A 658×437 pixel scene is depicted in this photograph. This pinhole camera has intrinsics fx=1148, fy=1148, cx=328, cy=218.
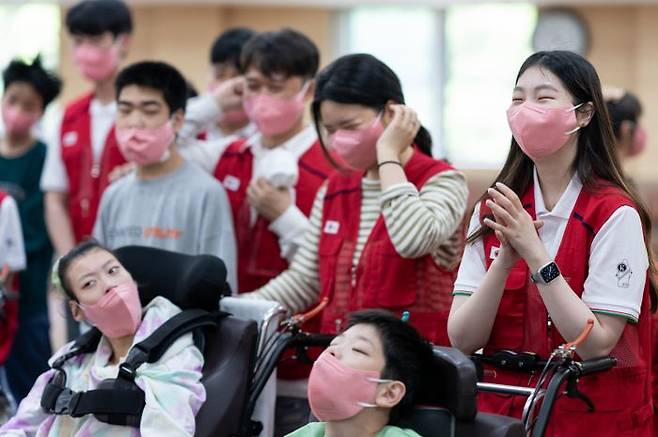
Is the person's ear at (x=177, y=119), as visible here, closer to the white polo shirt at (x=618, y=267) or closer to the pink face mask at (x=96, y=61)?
the pink face mask at (x=96, y=61)

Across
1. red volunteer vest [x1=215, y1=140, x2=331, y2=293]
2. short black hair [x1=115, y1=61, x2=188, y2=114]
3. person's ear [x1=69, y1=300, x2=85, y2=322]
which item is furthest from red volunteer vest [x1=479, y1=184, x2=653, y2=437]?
short black hair [x1=115, y1=61, x2=188, y2=114]

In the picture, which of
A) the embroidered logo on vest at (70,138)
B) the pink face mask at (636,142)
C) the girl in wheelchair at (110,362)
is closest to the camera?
the girl in wheelchair at (110,362)

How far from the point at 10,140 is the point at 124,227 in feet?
4.68

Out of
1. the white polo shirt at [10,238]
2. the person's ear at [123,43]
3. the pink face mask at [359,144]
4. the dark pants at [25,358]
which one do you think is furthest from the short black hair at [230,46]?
the pink face mask at [359,144]

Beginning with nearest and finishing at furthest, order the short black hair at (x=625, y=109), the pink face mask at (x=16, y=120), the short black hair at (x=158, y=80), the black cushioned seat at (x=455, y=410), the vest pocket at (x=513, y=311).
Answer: the black cushioned seat at (x=455, y=410) → the vest pocket at (x=513, y=311) → the short black hair at (x=158, y=80) → the short black hair at (x=625, y=109) → the pink face mask at (x=16, y=120)

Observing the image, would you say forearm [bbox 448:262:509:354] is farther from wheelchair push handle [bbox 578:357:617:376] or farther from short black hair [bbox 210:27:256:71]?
short black hair [bbox 210:27:256:71]

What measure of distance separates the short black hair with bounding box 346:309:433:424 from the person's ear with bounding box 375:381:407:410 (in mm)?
11

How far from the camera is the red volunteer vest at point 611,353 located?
102 inches

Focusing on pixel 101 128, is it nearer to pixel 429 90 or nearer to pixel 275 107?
pixel 275 107

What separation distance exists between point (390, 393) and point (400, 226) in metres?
0.69

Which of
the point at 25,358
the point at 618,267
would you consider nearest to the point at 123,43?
the point at 25,358

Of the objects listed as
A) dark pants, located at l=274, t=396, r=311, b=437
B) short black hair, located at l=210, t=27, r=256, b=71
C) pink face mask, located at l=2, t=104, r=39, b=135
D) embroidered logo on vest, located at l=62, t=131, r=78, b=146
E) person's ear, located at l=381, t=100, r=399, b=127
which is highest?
short black hair, located at l=210, t=27, r=256, b=71

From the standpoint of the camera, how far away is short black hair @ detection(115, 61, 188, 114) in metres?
3.93

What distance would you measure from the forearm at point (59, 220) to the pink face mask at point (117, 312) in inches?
58.5
